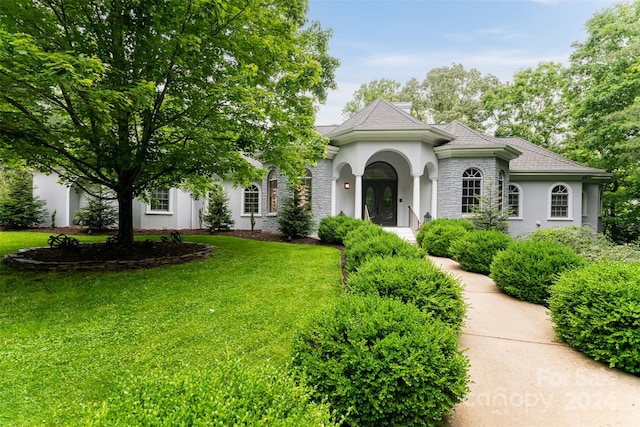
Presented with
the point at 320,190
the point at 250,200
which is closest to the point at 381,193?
the point at 320,190

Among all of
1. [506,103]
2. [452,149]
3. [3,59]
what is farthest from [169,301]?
[506,103]

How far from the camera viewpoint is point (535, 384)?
9.26ft

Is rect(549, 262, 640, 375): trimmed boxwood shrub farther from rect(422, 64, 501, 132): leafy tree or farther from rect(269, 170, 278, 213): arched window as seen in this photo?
rect(422, 64, 501, 132): leafy tree

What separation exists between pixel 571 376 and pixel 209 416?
370 cm

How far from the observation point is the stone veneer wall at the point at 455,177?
12.5m

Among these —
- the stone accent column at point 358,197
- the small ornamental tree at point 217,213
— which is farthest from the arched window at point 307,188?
the small ornamental tree at point 217,213

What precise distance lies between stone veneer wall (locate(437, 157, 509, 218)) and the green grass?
8252 millimetres

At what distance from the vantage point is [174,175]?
746cm

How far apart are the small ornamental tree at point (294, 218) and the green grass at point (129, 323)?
15.5 feet

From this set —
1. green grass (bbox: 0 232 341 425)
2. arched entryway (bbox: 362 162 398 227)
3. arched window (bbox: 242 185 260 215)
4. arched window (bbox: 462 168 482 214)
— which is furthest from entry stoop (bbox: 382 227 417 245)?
arched window (bbox: 242 185 260 215)

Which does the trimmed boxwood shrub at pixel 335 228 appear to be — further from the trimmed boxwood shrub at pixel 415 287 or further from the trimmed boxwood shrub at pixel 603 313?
the trimmed boxwood shrub at pixel 603 313

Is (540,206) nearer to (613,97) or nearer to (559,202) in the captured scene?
(559,202)

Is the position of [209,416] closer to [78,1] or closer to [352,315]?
[352,315]

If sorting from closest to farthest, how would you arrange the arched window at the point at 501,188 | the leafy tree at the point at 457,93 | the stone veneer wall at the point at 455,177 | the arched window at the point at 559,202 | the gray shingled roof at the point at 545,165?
the stone veneer wall at the point at 455,177 < the arched window at the point at 501,188 < the gray shingled roof at the point at 545,165 < the arched window at the point at 559,202 < the leafy tree at the point at 457,93
